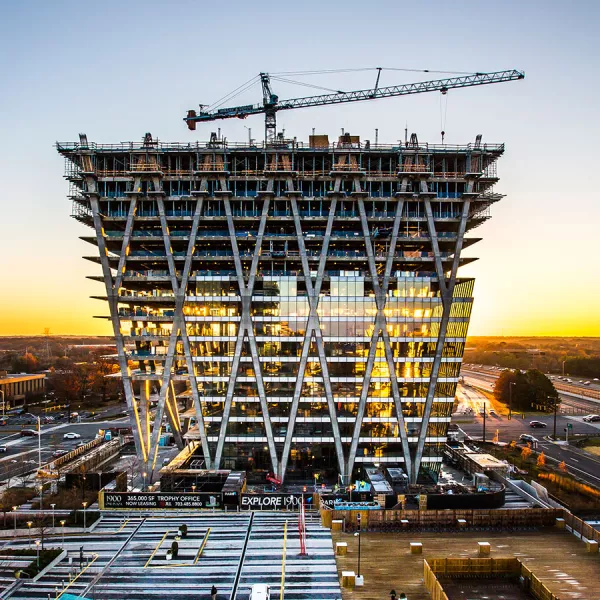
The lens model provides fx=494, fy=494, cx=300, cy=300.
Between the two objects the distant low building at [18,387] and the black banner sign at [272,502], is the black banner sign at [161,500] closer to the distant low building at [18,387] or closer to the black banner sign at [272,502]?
the black banner sign at [272,502]

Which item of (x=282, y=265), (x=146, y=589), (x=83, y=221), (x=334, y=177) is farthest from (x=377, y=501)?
(x=83, y=221)

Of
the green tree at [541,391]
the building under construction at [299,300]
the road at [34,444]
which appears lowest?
the road at [34,444]

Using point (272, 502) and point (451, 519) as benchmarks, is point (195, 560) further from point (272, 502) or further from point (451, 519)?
point (451, 519)

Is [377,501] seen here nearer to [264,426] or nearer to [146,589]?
[264,426]

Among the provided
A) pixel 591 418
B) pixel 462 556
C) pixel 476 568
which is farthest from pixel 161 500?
pixel 591 418

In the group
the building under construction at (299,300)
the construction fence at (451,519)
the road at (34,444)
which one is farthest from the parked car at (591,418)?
the road at (34,444)

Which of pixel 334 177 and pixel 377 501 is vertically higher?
pixel 334 177
